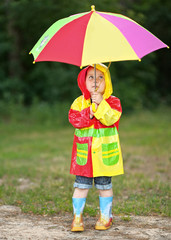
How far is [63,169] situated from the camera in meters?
7.25

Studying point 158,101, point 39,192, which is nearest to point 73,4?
point 158,101

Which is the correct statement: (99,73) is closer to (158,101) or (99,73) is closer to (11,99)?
(11,99)

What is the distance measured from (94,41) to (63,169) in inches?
158

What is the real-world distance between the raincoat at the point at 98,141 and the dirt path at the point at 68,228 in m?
0.62

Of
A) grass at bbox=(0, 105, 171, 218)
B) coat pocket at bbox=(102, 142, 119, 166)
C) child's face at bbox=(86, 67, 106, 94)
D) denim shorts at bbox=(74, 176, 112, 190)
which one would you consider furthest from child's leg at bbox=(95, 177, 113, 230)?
child's face at bbox=(86, 67, 106, 94)

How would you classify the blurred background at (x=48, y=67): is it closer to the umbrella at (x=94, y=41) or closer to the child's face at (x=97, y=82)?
the child's face at (x=97, y=82)

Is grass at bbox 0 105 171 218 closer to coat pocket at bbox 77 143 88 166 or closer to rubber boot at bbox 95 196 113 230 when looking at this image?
rubber boot at bbox 95 196 113 230

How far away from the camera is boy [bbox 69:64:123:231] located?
3855 millimetres

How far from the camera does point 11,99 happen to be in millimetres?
14703

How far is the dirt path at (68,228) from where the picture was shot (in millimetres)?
3852

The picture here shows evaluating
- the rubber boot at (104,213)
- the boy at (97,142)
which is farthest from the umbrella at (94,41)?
the rubber boot at (104,213)

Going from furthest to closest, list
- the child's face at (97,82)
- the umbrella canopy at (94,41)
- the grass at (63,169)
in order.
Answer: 1. the grass at (63,169)
2. the child's face at (97,82)
3. the umbrella canopy at (94,41)

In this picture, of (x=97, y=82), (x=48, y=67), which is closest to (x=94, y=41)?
(x=97, y=82)

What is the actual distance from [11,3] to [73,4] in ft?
7.37
